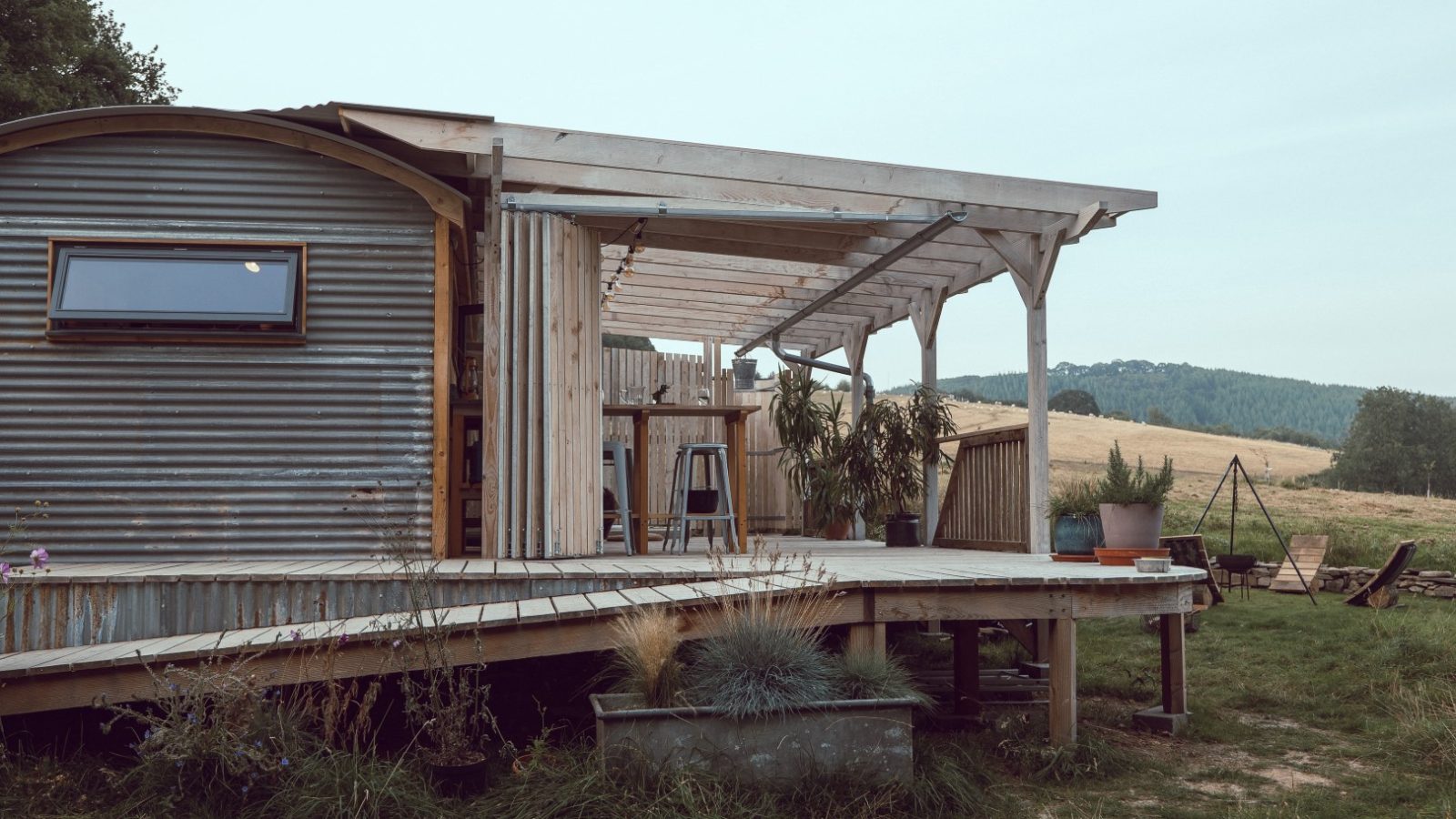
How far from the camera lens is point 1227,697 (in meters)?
6.86

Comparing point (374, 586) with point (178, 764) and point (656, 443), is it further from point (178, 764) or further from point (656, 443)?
point (656, 443)

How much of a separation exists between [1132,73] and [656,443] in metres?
10.00

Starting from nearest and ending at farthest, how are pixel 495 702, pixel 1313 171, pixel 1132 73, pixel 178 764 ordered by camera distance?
pixel 178 764 → pixel 495 702 → pixel 1132 73 → pixel 1313 171

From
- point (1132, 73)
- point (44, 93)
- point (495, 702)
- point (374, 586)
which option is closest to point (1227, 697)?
point (495, 702)

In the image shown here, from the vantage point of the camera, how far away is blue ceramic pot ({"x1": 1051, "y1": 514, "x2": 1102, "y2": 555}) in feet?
22.0

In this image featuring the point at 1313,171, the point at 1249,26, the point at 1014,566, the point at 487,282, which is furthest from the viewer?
the point at 1313,171

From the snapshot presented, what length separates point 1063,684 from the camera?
5137 millimetres

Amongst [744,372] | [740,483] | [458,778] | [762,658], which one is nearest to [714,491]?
[740,483]

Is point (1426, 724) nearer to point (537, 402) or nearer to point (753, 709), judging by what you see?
point (753, 709)

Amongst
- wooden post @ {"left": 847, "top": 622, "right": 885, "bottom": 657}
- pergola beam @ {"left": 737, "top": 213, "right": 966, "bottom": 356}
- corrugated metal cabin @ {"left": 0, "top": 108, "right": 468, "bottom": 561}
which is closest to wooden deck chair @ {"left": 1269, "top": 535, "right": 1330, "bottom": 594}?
pergola beam @ {"left": 737, "top": 213, "right": 966, "bottom": 356}

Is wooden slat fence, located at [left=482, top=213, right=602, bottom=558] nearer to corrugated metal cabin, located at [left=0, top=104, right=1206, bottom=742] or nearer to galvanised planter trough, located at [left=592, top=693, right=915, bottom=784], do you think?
corrugated metal cabin, located at [left=0, top=104, right=1206, bottom=742]

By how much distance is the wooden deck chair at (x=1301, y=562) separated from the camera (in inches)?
455

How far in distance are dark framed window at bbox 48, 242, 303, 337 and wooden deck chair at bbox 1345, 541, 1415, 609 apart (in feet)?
29.8

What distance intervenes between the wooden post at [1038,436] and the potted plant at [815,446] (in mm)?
2336
